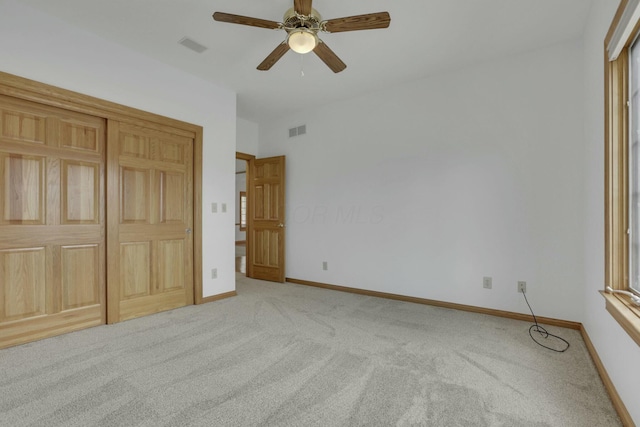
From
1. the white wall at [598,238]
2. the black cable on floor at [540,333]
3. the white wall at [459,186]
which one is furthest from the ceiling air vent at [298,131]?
the black cable on floor at [540,333]

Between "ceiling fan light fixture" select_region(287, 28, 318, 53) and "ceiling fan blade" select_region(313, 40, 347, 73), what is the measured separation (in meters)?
0.15

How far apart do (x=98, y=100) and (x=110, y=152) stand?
1.58ft

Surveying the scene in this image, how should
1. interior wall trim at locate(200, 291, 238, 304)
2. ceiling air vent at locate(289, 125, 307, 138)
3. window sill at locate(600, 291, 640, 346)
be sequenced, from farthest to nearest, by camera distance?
ceiling air vent at locate(289, 125, 307, 138) → interior wall trim at locate(200, 291, 238, 304) → window sill at locate(600, 291, 640, 346)

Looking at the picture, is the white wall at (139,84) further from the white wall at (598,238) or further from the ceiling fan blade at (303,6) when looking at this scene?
the white wall at (598,238)

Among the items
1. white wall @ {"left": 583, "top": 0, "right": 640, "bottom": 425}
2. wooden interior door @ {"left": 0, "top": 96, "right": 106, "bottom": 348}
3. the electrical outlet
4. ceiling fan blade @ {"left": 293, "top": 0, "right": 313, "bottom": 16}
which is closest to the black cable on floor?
the electrical outlet

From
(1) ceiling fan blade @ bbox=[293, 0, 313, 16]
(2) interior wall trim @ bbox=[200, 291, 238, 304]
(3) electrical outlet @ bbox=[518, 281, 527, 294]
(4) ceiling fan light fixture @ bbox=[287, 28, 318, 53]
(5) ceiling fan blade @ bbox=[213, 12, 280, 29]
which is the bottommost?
(2) interior wall trim @ bbox=[200, 291, 238, 304]

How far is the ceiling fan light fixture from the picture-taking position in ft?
7.21

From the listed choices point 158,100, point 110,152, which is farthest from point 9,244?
point 158,100

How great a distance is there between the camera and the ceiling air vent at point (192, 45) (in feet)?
9.32

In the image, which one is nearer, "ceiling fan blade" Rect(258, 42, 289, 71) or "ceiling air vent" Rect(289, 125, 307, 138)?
"ceiling fan blade" Rect(258, 42, 289, 71)

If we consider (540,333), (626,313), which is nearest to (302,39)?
(626,313)

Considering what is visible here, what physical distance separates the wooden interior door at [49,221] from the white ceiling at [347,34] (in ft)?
3.14

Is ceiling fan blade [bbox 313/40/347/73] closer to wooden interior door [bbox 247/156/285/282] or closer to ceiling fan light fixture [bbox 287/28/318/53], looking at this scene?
ceiling fan light fixture [bbox 287/28/318/53]

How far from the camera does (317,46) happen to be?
2434 mm
